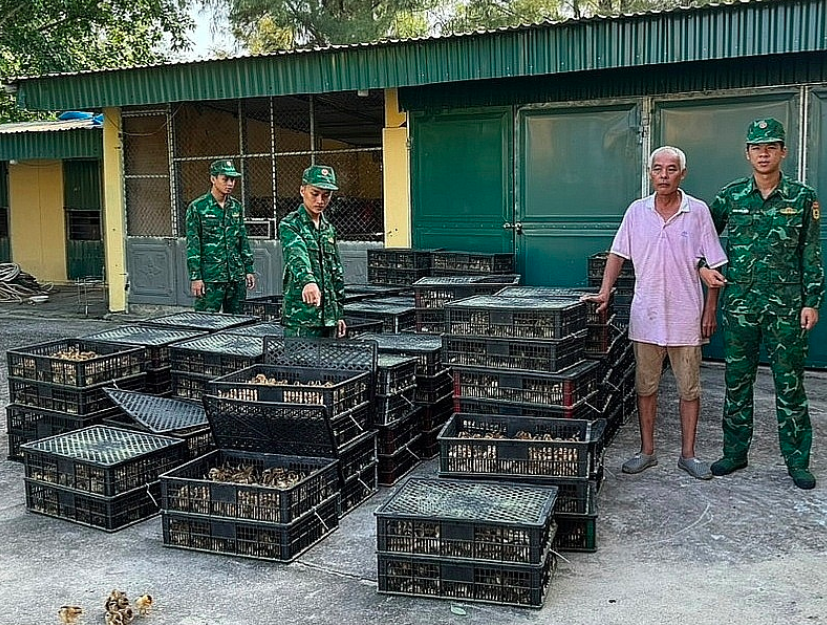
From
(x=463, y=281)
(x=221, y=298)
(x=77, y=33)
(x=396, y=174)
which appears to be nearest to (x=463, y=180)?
(x=396, y=174)

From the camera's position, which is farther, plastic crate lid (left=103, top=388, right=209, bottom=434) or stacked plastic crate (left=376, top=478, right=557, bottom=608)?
plastic crate lid (left=103, top=388, right=209, bottom=434)

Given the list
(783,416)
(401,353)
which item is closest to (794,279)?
(783,416)

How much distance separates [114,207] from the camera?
1222cm

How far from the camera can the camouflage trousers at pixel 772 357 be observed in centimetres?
500

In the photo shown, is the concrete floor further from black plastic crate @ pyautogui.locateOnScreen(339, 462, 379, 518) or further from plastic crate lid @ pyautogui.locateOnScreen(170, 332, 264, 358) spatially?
plastic crate lid @ pyautogui.locateOnScreen(170, 332, 264, 358)

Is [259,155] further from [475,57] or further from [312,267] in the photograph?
[312,267]

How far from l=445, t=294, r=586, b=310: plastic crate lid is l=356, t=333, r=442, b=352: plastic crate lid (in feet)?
1.36

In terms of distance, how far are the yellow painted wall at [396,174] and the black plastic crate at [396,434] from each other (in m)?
4.82

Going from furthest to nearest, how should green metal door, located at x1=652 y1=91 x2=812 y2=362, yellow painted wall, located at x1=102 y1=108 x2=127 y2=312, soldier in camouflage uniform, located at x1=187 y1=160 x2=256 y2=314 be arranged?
yellow painted wall, located at x1=102 y1=108 x2=127 y2=312, green metal door, located at x1=652 y1=91 x2=812 y2=362, soldier in camouflage uniform, located at x1=187 y1=160 x2=256 y2=314

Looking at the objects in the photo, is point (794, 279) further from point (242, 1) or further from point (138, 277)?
point (242, 1)

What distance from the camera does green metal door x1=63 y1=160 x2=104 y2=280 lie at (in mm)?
17125

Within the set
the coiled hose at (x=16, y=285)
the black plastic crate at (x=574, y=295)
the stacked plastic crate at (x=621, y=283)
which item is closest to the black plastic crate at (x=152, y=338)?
the black plastic crate at (x=574, y=295)

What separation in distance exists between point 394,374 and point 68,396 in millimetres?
2037

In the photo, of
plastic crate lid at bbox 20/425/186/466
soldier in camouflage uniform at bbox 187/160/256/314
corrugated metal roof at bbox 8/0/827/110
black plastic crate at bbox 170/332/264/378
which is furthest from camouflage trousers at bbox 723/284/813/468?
soldier in camouflage uniform at bbox 187/160/256/314
